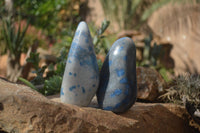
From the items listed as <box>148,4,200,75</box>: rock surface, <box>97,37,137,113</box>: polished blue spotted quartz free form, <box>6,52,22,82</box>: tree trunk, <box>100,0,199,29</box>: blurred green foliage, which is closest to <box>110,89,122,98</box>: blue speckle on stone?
<box>97,37,137,113</box>: polished blue spotted quartz free form

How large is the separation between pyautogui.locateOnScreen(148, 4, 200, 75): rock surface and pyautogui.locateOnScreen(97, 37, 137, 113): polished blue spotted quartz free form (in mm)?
4190

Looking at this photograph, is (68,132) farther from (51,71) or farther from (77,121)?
(51,71)

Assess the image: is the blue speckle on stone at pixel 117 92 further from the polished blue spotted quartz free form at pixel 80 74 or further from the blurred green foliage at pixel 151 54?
the blurred green foliage at pixel 151 54

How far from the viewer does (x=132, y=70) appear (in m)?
1.94

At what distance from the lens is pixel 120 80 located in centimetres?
191

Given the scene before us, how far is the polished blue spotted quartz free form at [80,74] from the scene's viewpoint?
6.15ft

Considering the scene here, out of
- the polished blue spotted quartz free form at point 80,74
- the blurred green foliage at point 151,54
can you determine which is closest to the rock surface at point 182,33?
the blurred green foliage at point 151,54

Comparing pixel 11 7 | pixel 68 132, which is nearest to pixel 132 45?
pixel 68 132

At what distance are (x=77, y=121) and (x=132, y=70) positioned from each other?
2.00 ft

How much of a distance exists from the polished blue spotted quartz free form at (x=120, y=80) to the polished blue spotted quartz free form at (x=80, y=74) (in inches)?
4.4

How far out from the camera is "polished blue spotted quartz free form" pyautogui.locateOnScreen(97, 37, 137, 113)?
75.1 inches

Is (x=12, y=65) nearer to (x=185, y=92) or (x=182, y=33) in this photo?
(x=185, y=92)

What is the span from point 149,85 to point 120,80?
110cm

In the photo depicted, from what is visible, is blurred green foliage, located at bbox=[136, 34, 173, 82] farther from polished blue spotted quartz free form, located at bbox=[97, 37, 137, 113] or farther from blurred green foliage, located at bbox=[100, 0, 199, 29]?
polished blue spotted quartz free form, located at bbox=[97, 37, 137, 113]
